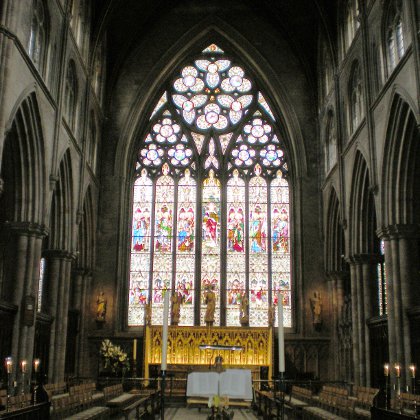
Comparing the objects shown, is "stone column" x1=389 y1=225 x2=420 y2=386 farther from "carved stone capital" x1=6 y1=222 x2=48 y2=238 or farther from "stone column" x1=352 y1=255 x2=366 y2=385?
"carved stone capital" x1=6 y1=222 x2=48 y2=238

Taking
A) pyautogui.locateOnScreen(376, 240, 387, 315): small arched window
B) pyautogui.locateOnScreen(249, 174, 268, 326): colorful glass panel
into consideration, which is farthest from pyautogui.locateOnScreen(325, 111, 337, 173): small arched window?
pyautogui.locateOnScreen(376, 240, 387, 315): small arched window

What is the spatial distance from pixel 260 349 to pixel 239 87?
13.8m

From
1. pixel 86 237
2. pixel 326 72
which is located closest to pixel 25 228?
pixel 86 237

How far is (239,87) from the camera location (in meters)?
32.8

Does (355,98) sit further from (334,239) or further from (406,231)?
(406,231)

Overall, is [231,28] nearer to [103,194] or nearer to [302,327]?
[103,194]

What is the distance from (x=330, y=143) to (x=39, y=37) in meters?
14.3

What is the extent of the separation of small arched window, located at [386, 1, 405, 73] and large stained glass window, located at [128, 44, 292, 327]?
38.0ft

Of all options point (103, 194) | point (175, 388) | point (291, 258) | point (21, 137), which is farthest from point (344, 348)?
point (21, 137)

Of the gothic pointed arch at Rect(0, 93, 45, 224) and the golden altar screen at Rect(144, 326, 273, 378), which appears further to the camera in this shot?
the golden altar screen at Rect(144, 326, 273, 378)

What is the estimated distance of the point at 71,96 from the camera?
25016 mm

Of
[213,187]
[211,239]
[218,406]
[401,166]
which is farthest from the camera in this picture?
[213,187]

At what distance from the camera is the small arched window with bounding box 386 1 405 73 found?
19.7 m

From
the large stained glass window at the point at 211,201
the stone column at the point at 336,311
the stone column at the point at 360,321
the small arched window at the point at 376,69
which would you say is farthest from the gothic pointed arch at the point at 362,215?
the large stained glass window at the point at 211,201
